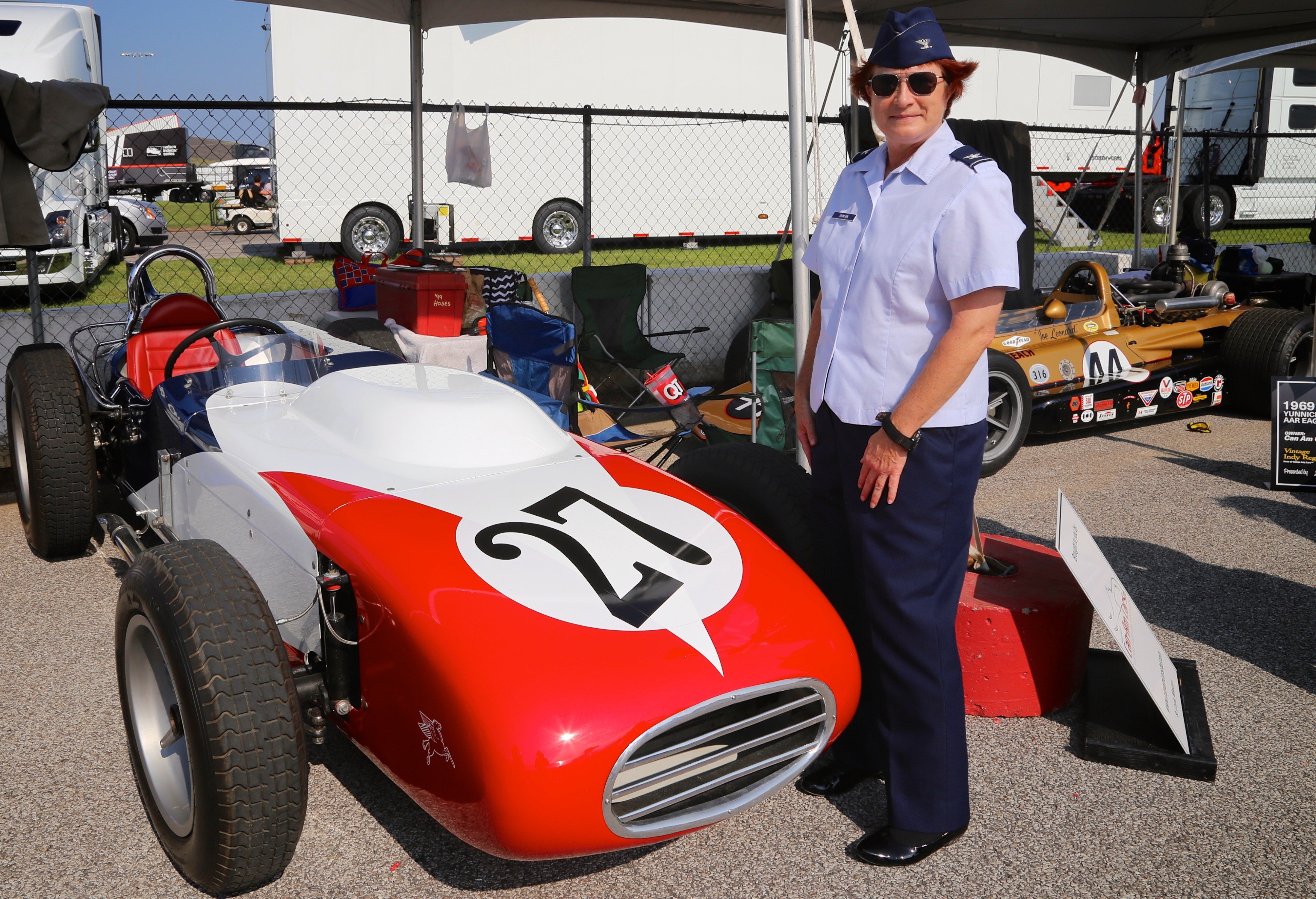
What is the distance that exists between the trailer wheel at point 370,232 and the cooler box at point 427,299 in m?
6.68

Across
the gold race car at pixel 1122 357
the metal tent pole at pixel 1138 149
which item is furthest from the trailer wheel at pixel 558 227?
the gold race car at pixel 1122 357

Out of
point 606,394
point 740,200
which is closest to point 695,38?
point 740,200

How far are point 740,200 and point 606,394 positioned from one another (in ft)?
27.0

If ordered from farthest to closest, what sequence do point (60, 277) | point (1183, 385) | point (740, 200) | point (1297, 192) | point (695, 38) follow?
point (1297, 192)
point (740, 200)
point (695, 38)
point (60, 277)
point (1183, 385)

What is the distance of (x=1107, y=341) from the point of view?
630 cm

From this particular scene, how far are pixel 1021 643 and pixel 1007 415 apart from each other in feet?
9.69

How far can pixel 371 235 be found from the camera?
42.4 ft

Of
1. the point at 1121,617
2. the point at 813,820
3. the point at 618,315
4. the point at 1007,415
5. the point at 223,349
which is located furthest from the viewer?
the point at 618,315

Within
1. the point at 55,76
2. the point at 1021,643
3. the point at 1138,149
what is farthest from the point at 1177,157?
the point at 55,76

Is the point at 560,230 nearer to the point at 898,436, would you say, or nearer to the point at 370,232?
the point at 370,232

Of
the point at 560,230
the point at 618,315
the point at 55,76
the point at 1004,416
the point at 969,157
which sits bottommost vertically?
the point at 1004,416

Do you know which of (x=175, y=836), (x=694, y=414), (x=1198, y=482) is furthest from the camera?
(x=1198, y=482)

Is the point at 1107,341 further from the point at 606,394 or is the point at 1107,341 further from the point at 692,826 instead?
the point at 692,826

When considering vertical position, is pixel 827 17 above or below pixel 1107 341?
above
